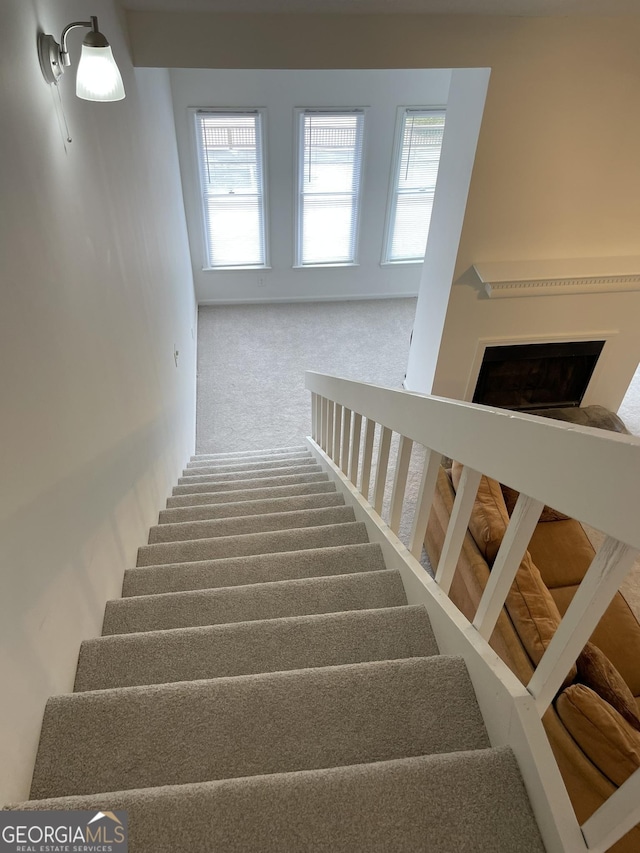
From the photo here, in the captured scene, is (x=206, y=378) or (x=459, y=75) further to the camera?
(x=206, y=378)

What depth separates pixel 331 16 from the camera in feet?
8.87

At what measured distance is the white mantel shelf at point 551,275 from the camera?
144 inches

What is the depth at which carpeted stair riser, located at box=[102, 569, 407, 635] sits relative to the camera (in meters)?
1.56

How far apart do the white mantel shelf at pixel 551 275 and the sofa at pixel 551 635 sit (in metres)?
1.53

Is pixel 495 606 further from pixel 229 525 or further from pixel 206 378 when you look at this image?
pixel 206 378

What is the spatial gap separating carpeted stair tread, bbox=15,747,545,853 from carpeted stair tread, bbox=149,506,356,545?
144cm

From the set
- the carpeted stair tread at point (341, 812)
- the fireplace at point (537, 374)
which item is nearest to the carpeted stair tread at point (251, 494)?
the carpeted stair tread at point (341, 812)

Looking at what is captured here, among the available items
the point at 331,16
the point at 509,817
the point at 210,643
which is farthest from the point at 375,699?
the point at 331,16

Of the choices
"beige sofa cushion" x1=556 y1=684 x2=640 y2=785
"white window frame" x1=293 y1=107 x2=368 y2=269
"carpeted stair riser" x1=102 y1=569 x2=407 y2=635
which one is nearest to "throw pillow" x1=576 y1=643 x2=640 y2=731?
"beige sofa cushion" x1=556 y1=684 x2=640 y2=785

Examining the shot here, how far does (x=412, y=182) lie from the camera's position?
6.30m

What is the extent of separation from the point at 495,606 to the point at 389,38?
304 cm

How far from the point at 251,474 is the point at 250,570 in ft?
5.02

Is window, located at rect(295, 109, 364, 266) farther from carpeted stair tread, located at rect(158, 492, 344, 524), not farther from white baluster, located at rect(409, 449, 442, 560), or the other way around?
white baluster, located at rect(409, 449, 442, 560)

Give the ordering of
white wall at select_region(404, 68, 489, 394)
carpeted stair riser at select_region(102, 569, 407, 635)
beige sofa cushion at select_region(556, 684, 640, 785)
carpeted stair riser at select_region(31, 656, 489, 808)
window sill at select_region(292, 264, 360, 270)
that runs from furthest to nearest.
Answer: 1. window sill at select_region(292, 264, 360, 270)
2. white wall at select_region(404, 68, 489, 394)
3. carpeted stair riser at select_region(102, 569, 407, 635)
4. beige sofa cushion at select_region(556, 684, 640, 785)
5. carpeted stair riser at select_region(31, 656, 489, 808)
